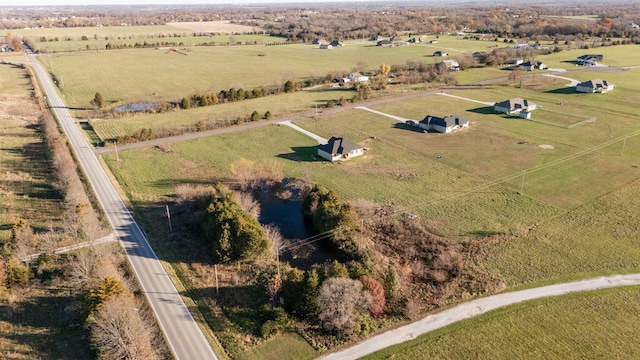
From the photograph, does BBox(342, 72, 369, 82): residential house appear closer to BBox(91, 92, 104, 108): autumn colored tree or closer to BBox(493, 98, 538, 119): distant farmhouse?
BBox(493, 98, 538, 119): distant farmhouse

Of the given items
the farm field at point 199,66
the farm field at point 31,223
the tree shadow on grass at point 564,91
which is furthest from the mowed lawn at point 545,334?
the farm field at point 199,66

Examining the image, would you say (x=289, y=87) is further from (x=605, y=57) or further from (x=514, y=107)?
(x=605, y=57)

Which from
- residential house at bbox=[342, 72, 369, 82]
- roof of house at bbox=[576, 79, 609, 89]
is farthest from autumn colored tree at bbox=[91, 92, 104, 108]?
roof of house at bbox=[576, 79, 609, 89]

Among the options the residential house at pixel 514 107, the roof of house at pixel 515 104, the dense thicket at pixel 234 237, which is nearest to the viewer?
the dense thicket at pixel 234 237

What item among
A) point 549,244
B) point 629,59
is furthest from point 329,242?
point 629,59

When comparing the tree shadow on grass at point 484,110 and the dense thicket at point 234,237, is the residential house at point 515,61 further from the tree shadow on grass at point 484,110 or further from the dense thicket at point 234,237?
the dense thicket at point 234,237

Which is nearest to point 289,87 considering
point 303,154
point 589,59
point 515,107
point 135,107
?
point 135,107
